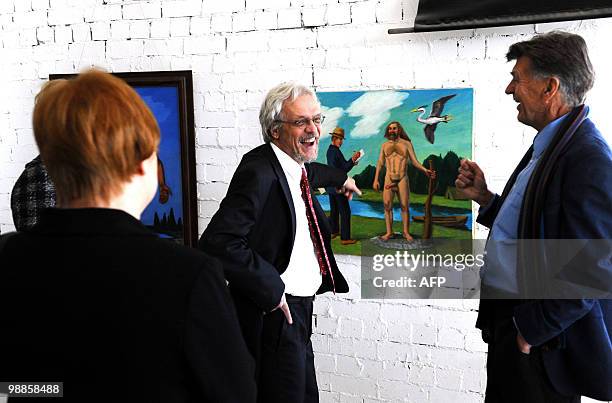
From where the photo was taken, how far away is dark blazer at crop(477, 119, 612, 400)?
1.46m

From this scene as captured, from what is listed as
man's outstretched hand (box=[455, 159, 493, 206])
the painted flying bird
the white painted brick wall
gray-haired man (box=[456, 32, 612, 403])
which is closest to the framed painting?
the white painted brick wall

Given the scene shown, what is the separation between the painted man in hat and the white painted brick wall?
133 millimetres

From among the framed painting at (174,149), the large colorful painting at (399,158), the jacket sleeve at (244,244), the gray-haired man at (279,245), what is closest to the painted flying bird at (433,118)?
the large colorful painting at (399,158)

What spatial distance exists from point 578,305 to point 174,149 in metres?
2.03

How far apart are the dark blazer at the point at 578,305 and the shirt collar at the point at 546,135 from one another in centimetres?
7

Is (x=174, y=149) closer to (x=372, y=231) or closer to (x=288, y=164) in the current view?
(x=288, y=164)

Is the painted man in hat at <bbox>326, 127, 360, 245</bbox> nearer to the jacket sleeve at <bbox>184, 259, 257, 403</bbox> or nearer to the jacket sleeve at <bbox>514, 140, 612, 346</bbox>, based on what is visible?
the jacket sleeve at <bbox>514, 140, 612, 346</bbox>

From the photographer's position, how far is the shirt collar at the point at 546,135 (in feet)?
5.32

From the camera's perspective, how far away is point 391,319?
2.61 metres

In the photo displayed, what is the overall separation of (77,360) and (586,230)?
1.24 meters

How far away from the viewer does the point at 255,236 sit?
6.64 feet

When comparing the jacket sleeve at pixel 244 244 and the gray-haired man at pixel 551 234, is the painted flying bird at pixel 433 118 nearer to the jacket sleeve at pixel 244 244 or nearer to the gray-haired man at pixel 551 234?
the gray-haired man at pixel 551 234

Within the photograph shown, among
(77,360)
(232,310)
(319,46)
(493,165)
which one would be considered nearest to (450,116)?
(493,165)

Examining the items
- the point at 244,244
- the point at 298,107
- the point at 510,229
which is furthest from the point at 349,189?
the point at 510,229
